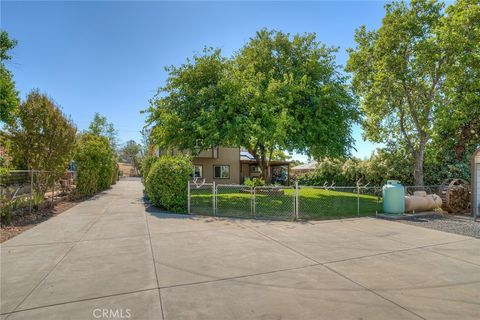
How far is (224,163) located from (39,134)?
1860 centimetres

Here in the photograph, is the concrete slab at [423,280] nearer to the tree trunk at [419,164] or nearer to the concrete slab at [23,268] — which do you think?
the concrete slab at [23,268]

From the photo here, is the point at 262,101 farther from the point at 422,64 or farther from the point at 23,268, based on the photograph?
the point at 23,268

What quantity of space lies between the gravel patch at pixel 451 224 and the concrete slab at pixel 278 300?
636cm

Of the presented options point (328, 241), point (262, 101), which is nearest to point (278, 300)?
point (328, 241)

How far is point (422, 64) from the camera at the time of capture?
579 inches

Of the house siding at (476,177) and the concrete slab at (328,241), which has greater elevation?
the house siding at (476,177)

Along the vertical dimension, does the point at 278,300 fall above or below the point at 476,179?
below

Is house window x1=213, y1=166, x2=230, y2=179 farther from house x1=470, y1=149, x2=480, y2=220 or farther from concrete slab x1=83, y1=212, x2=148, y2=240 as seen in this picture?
house x1=470, y1=149, x2=480, y2=220

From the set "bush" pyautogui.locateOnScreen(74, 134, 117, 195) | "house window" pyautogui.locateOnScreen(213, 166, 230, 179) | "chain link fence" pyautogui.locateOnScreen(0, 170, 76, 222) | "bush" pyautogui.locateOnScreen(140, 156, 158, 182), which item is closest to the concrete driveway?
"chain link fence" pyautogui.locateOnScreen(0, 170, 76, 222)

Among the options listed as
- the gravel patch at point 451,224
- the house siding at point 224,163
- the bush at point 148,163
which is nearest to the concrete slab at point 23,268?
the gravel patch at point 451,224

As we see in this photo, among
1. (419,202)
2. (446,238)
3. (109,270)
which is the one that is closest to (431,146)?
(419,202)

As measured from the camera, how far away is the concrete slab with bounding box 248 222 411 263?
5.79m

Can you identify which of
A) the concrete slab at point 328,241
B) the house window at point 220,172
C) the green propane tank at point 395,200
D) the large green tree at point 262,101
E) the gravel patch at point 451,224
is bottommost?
the gravel patch at point 451,224

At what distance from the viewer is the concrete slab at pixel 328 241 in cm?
579
